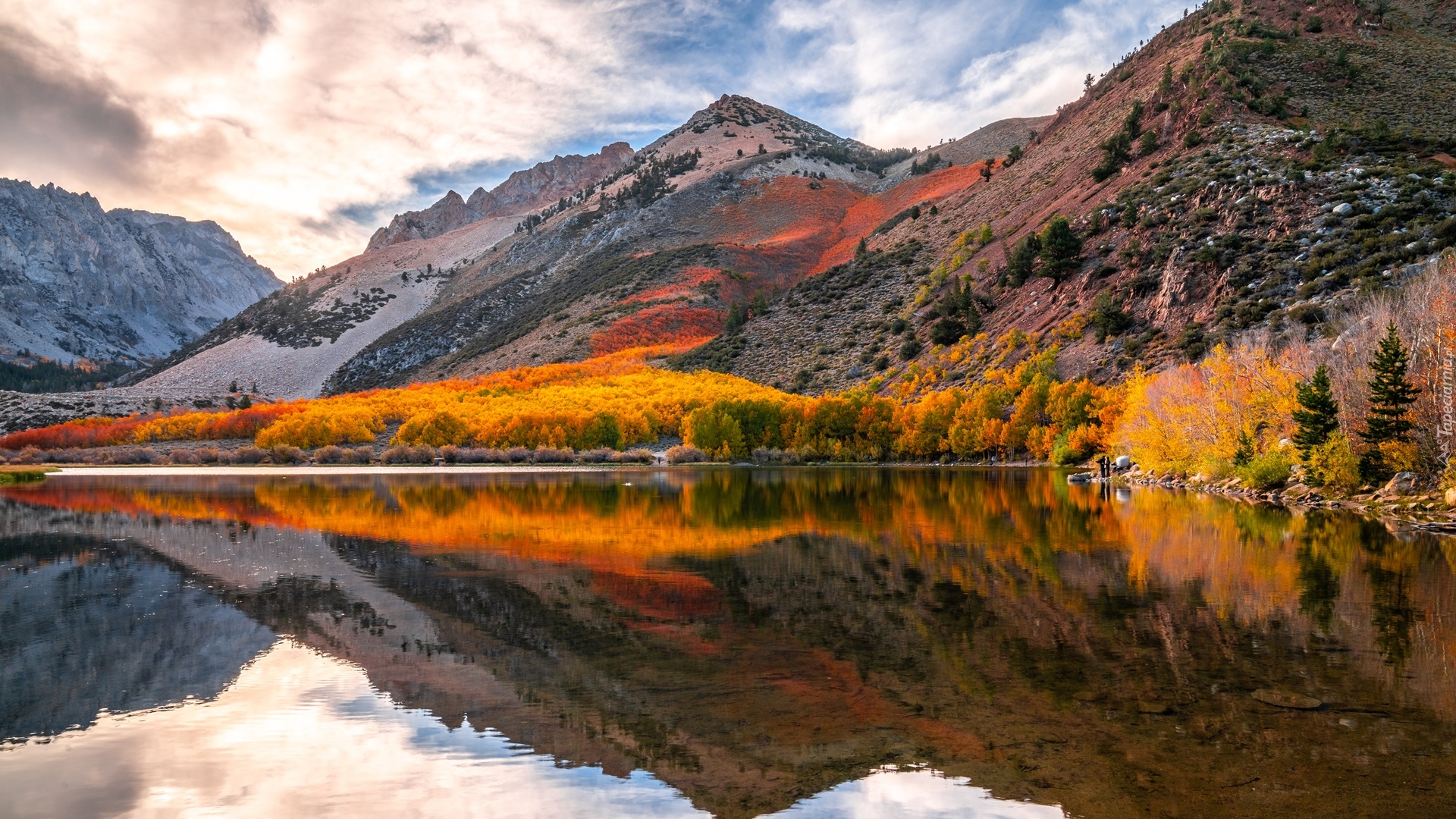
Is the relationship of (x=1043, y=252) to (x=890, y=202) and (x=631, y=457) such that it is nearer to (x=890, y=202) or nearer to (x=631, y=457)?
(x=631, y=457)

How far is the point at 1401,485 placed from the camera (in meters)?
24.2

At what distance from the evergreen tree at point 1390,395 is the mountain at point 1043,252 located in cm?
1490

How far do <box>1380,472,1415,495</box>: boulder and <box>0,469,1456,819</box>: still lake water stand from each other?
Result: 19.7ft

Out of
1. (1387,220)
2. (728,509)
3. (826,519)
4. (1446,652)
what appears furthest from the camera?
(1387,220)

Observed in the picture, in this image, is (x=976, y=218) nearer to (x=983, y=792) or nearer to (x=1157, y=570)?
(x=1157, y=570)

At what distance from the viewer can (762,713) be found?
7.71 meters

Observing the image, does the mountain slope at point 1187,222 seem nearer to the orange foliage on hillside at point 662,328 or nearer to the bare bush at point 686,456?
the orange foliage on hillside at point 662,328

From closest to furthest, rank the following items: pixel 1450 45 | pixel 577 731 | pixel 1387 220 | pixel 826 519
A: 1. pixel 577 731
2. pixel 826 519
3. pixel 1387 220
4. pixel 1450 45

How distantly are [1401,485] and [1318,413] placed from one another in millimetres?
3126

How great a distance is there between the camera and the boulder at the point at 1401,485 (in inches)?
939

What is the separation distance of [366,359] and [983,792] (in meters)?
142

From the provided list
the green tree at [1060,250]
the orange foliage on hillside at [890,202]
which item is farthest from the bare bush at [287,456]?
the orange foliage on hillside at [890,202]

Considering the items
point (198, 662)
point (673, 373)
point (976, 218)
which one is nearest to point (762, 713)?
point (198, 662)

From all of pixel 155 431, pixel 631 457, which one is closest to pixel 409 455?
pixel 631 457
